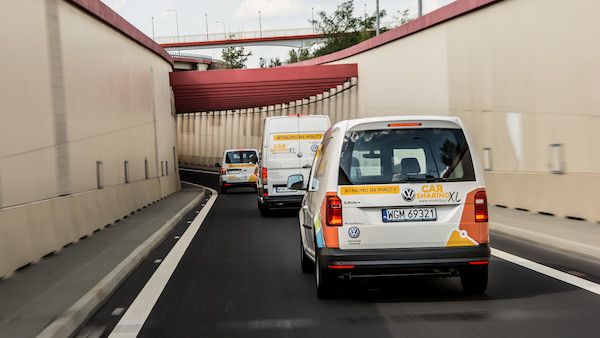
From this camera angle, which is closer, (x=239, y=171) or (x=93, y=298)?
(x=93, y=298)

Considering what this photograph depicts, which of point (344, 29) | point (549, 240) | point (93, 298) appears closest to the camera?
point (93, 298)

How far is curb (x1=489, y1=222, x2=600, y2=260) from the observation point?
9.81m

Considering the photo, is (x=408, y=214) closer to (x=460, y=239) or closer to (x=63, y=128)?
(x=460, y=239)

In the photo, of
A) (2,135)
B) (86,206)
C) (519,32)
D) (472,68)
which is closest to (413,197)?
(2,135)

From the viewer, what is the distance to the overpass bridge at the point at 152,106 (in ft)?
37.5

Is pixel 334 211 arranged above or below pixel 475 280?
above

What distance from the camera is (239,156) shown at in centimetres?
3170

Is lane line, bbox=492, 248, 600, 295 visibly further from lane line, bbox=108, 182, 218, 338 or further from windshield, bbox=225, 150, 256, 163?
windshield, bbox=225, 150, 256, 163

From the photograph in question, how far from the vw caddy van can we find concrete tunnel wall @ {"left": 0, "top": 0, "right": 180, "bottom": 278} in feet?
23.3

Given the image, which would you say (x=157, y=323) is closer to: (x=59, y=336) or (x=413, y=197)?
→ (x=59, y=336)

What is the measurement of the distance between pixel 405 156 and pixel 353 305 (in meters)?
1.41

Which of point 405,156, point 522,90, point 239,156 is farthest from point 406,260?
point 239,156

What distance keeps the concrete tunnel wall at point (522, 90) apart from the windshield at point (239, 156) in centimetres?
667

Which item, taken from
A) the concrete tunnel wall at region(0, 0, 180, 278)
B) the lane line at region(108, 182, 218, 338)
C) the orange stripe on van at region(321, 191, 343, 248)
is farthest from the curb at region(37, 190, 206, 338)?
the orange stripe on van at region(321, 191, 343, 248)
